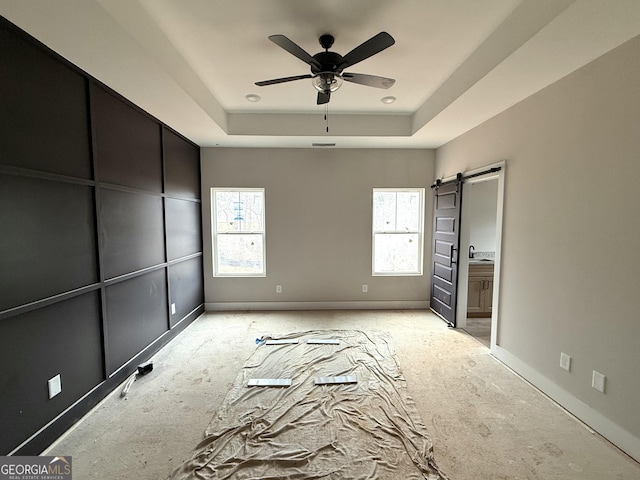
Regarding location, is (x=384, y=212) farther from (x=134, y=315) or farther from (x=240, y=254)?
(x=134, y=315)

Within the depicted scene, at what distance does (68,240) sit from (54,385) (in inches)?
38.8

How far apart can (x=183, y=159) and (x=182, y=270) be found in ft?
5.04

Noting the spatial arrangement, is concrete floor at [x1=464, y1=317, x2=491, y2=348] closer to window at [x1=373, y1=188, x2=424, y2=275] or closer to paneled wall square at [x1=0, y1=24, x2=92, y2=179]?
window at [x1=373, y1=188, x2=424, y2=275]

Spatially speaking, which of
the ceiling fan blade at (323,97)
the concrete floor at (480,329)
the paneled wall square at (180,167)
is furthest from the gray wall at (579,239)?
the paneled wall square at (180,167)

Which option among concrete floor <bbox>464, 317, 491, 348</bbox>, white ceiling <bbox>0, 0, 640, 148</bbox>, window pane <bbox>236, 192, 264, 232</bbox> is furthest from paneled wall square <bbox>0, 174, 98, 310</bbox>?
concrete floor <bbox>464, 317, 491, 348</bbox>

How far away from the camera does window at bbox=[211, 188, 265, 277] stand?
439 cm

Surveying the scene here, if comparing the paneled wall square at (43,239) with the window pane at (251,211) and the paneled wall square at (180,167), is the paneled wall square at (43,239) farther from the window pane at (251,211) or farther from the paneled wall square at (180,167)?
the window pane at (251,211)

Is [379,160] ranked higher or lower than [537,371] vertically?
higher

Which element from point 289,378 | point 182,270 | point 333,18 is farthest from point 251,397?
point 333,18

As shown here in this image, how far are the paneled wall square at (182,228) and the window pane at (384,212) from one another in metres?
2.85

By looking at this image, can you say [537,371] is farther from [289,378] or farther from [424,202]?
[424,202]

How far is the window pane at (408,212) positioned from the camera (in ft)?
14.8

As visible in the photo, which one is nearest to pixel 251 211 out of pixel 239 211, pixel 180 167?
pixel 239 211

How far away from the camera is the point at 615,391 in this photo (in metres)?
1.77
